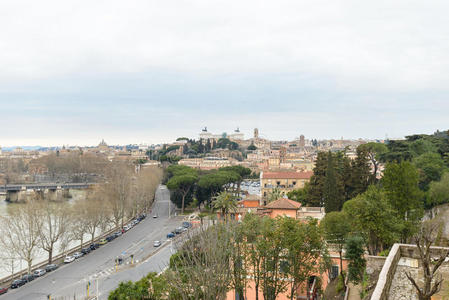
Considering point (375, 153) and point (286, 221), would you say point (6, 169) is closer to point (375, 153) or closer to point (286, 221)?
point (375, 153)

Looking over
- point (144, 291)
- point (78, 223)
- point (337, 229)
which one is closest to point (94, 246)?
point (78, 223)

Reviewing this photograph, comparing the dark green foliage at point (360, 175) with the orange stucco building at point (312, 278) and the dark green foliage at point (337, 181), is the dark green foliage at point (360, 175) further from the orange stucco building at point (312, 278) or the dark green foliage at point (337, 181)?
the orange stucco building at point (312, 278)

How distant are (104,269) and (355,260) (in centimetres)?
1902

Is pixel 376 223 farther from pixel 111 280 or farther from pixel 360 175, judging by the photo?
pixel 111 280

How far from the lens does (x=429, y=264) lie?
10234 millimetres

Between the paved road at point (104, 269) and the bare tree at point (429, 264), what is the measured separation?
11.0 meters

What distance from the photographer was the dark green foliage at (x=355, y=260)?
15742mm

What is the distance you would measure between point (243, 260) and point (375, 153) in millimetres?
29053

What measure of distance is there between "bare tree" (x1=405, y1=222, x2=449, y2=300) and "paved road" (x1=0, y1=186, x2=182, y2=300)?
11.0 meters

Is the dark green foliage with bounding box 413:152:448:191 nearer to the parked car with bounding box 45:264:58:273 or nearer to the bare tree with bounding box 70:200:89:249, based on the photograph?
the bare tree with bounding box 70:200:89:249

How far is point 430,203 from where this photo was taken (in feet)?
86.3

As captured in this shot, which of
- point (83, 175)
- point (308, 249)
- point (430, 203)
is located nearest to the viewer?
point (308, 249)

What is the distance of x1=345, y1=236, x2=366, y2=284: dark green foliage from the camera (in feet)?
51.6

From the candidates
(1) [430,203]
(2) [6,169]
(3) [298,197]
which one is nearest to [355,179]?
(1) [430,203]
